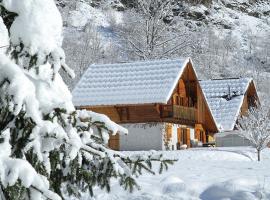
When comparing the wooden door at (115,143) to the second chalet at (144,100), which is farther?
the wooden door at (115,143)

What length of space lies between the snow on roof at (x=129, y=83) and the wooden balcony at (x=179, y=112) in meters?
1.41

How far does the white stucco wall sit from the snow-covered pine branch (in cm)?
2389

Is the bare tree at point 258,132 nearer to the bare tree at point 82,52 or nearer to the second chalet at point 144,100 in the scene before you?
the second chalet at point 144,100

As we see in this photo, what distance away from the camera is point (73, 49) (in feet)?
163

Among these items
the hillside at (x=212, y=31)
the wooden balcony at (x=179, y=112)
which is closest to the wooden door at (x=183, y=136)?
the wooden balcony at (x=179, y=112)

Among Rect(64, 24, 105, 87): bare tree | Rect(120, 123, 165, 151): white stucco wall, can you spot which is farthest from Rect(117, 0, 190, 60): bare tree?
Rect(120, 123, 165, 151): white stucco wall

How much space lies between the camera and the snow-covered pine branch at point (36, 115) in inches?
171

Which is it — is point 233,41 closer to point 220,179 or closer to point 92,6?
point 92,6

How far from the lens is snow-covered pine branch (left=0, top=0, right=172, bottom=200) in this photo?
434 cm

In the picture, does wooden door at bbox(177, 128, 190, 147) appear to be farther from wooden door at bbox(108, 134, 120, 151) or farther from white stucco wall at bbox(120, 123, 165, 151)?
wooden door at bbox(108, 134, 120, 151)

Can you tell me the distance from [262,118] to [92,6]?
191 feet

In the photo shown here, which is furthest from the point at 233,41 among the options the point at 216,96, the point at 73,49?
the point at 216,96

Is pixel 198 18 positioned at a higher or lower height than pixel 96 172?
higher

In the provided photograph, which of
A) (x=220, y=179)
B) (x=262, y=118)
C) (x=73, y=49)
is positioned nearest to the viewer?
(x=220, y=179)
